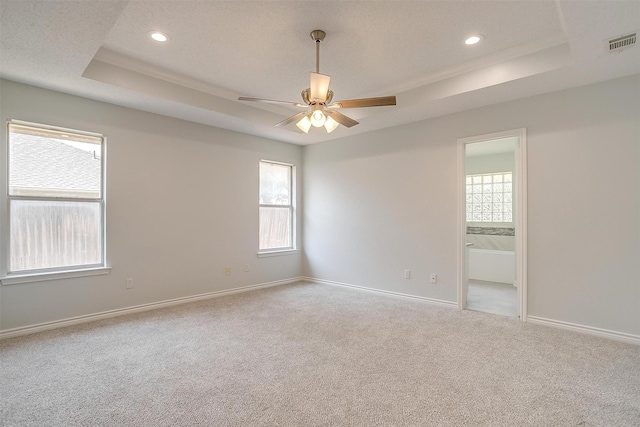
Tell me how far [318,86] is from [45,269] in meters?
3.50

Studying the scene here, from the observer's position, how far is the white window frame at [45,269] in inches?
125

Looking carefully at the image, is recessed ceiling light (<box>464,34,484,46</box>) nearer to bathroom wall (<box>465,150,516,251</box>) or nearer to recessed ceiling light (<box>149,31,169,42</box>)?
recessed ceiling light (<box>149,31,169,42</box>)

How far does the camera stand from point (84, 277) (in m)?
3.62

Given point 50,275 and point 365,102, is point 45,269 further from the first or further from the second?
point 365,102

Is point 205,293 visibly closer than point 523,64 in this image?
No

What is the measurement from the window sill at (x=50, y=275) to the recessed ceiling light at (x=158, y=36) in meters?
2.64

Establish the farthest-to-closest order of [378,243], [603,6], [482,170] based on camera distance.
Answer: [482,170], [378,243], [603,6]

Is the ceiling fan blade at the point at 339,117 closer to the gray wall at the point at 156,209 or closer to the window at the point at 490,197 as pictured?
the gray wall at the point at 156,209

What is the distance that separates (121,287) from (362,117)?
383 cm

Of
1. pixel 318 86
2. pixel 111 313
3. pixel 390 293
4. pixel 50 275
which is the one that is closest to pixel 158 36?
pixel 318 86

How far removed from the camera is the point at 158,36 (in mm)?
2799

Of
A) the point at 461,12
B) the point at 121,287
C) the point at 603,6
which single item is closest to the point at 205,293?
the point at 121,287

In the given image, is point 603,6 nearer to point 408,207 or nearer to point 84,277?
point 408,207

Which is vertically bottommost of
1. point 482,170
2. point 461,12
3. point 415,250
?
point 415,250
